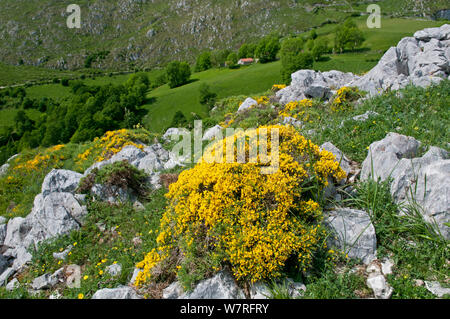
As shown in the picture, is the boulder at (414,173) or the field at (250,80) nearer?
the boulder at (414,173)

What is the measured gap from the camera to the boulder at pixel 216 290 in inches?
199

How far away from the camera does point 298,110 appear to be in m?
13.7

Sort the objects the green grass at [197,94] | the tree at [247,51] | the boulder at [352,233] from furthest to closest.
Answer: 1. the tree at [247,51]
2. the green grass at [197,94]
3. the boulder at [352,233]

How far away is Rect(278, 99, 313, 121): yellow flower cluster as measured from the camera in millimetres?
12734

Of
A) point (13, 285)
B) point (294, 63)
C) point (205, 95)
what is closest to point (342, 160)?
point (13, 285)

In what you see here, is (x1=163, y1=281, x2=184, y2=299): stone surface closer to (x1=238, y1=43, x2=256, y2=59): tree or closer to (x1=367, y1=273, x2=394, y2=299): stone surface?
(x1=367, y1=273, x2=394, y2=299): stone surface

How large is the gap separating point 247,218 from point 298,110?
31.8 ft

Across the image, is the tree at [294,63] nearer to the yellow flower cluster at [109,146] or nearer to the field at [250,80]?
the field at [250,80]

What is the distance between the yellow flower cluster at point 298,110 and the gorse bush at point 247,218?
618 centimetres

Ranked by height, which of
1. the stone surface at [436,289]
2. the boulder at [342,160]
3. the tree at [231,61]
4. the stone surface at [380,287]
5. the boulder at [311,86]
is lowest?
the stone surface at [380,287]

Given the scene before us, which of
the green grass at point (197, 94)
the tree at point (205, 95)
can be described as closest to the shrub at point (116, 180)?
the green grass at point (197, 94)

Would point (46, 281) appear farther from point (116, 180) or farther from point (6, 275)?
point (116, 180)

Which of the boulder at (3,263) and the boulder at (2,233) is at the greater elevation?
the boulder at (2,233)

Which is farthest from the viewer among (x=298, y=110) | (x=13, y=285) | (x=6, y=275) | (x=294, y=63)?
(x=294, y=63)
